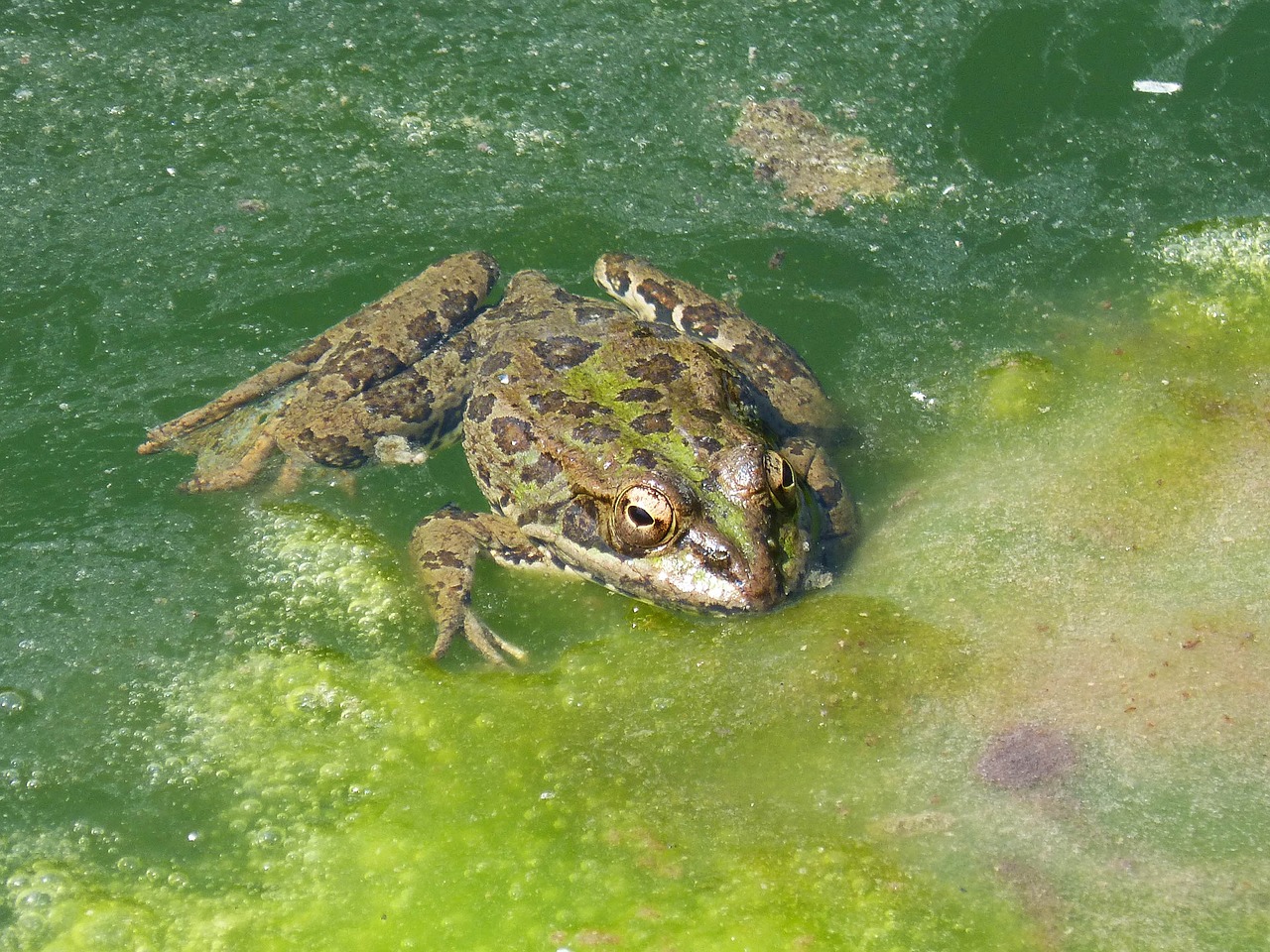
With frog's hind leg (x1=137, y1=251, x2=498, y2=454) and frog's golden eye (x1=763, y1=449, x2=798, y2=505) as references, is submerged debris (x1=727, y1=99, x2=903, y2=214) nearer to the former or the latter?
frog's hind leg (x1=137, y1=251, x2=498, y2=454)

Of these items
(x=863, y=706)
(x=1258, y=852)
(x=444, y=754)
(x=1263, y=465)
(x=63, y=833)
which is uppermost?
(x=1263, y=465)

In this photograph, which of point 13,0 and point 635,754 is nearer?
point 635,754

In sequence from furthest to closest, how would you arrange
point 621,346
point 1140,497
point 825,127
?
point 825,127, point 621,346, point 1140,497

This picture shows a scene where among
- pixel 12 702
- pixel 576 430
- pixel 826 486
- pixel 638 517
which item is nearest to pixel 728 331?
pixel 826 486

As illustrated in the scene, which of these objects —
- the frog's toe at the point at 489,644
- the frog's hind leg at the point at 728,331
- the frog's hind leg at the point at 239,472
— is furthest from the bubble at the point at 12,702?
the frog's hind leg at the point at 728,331

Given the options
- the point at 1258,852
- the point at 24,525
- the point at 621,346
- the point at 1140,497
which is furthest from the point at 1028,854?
the point at 24,525

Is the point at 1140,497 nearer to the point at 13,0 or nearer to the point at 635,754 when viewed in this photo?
the point at 635,754

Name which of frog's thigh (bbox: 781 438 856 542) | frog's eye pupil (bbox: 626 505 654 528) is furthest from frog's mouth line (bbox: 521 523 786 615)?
frog's thigh (bbox: 781 438 856 542)
